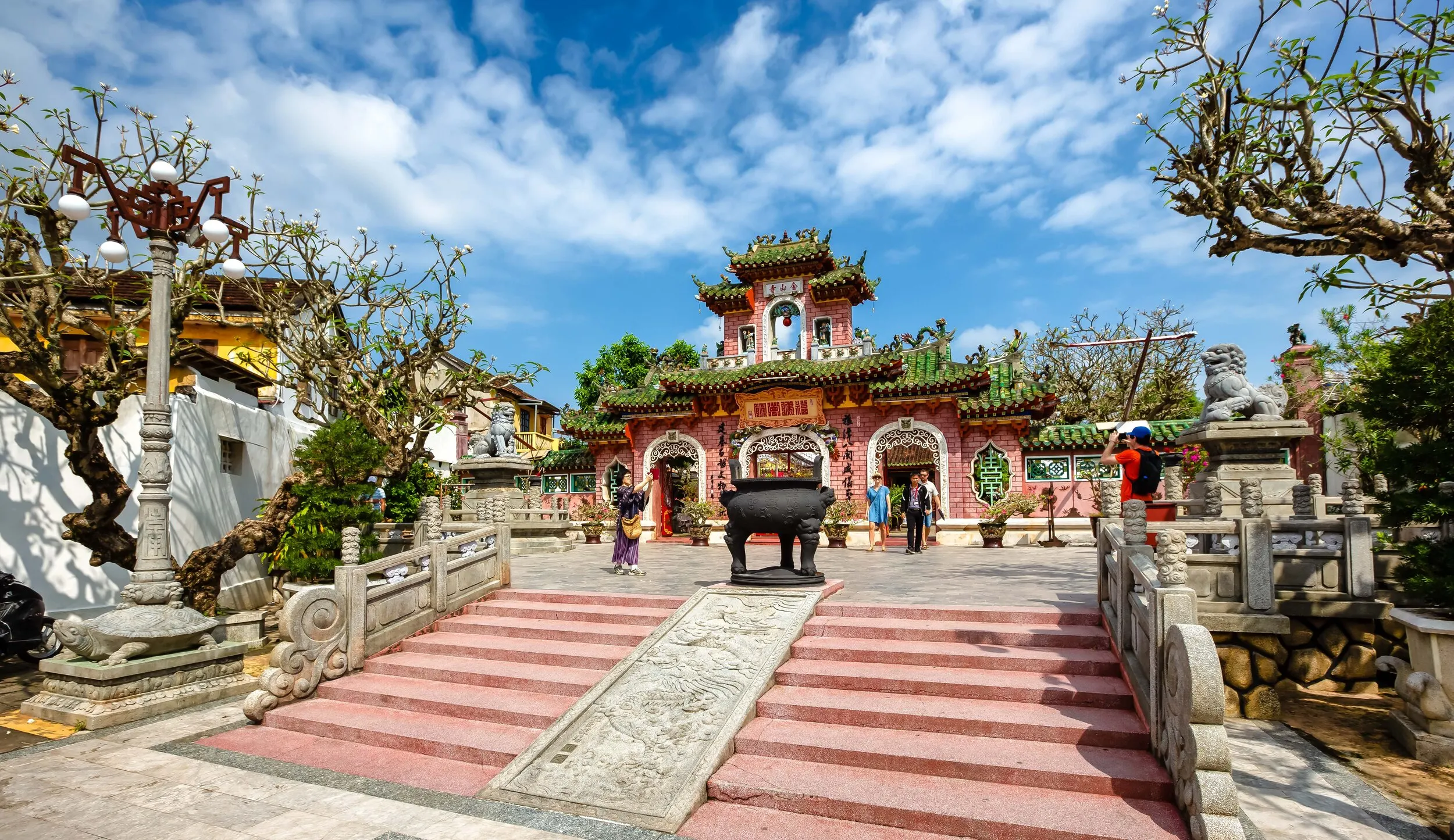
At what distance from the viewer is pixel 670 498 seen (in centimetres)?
2088

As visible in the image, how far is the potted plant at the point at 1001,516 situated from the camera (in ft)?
51.9

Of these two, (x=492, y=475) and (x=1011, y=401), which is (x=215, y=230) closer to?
(x=492, y=475)

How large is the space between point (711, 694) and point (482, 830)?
5.96ft

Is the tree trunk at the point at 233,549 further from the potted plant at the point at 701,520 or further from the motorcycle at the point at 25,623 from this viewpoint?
the potted plant at the point at 701,520

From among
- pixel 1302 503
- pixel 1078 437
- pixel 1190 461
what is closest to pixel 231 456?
pixel 1302 503

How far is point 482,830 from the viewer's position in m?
4.17

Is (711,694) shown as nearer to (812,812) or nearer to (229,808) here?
(812,812)

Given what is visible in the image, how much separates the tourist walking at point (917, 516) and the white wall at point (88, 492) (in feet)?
39.3

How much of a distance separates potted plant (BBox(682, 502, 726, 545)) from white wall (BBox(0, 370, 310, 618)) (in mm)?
9265

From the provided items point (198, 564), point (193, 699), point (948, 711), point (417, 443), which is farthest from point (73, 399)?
point (948, 711)

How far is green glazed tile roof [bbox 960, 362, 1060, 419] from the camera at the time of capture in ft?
54.5

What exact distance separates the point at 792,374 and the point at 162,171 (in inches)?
510

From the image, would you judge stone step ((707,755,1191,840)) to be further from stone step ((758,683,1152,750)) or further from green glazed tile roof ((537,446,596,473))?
green glazed tile roof ((537,446,596,473))

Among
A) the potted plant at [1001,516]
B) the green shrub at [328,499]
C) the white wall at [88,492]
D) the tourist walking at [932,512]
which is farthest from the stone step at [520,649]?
the potted plant at [1001,516]
